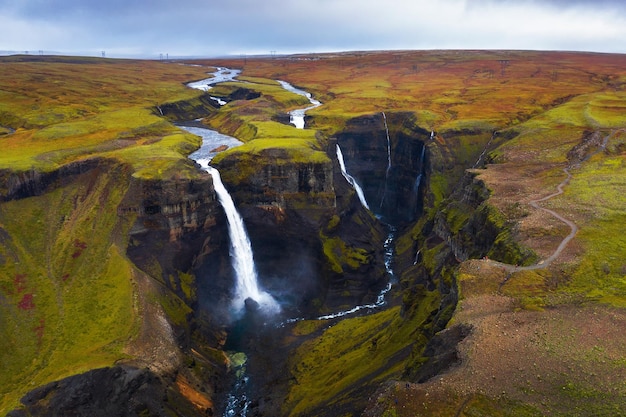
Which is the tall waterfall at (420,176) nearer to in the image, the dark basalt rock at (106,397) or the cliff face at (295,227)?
the cliff face at (295,227)

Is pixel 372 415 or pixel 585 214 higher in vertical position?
pixel 585 214

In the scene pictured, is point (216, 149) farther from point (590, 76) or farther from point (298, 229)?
point (590, 76)

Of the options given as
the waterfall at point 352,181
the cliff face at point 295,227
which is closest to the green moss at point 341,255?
the cliff face at point 295,227

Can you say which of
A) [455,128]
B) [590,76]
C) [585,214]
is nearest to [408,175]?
[455,128]

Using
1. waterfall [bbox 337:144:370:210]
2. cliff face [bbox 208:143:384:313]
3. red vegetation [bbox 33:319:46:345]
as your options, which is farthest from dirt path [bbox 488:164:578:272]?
waterfall [bbox 337:144:370:210]

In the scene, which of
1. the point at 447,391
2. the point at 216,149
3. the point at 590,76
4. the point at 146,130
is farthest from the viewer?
the point at 590,76

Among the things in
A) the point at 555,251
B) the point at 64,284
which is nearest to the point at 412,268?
the point at 555,251

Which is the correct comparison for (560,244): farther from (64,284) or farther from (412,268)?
(64,284)
